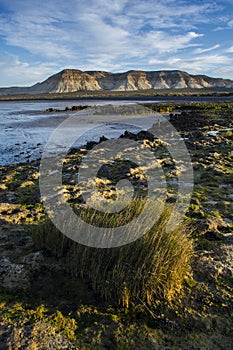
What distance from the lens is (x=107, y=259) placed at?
4082 mm

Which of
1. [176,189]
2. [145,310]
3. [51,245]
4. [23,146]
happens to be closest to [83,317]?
[145,310]

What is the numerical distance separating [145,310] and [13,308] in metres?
1.56

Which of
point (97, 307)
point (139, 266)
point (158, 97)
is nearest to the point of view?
point (97, 307)

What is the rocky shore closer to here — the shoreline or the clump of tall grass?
the clump of tall grass

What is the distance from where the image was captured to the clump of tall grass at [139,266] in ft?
12.2

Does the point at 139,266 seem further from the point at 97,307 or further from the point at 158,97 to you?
the point at 158,97

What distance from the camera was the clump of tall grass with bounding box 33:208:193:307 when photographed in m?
3.71

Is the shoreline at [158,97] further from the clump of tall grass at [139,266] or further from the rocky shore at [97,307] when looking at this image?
the clump of tall grass at [139,266]

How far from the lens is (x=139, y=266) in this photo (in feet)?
12.6

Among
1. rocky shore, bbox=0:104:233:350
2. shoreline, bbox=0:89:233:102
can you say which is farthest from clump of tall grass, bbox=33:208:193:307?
shoreline, bbox=0:89:233:102

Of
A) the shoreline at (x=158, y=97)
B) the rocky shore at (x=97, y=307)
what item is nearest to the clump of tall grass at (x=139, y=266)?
the rocky shore at (x=97, y=307)

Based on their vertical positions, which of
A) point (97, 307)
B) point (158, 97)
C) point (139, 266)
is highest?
point (139, 266)

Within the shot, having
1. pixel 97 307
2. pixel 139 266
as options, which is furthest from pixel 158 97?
pixel 97 307

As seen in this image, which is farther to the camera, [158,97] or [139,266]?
[158,97]
